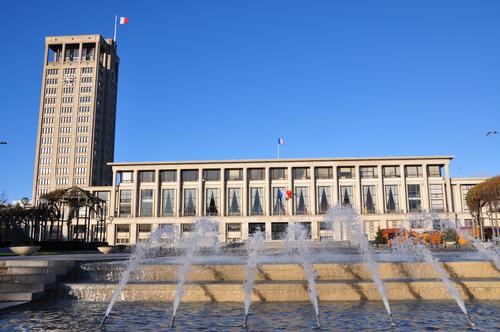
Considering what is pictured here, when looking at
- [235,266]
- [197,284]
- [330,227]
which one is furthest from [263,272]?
[330,227]

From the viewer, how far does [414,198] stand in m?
70.9

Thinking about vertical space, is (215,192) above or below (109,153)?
below

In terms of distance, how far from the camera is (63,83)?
11806 centimetres

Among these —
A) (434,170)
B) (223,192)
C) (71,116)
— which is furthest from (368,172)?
(71,116)

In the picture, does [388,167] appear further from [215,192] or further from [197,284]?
[197,284]

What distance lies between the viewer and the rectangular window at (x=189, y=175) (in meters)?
75.5

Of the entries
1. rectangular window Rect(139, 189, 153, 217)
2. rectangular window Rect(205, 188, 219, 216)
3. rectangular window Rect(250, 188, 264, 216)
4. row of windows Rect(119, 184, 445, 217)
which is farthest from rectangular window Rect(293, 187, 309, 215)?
rectangular window Rect(139, 189, 153, 217)

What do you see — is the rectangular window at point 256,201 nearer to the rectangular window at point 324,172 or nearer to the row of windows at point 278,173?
the row of windows at point 278,173

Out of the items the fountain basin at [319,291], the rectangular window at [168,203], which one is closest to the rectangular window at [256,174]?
the rectangular window at [168,203]

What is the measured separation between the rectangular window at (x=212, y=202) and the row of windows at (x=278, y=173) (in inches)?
84.8

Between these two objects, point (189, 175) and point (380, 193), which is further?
point (189, 175)

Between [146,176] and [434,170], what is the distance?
1972 inches

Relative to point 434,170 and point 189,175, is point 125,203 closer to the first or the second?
point 189,175

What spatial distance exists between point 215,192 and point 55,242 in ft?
134
